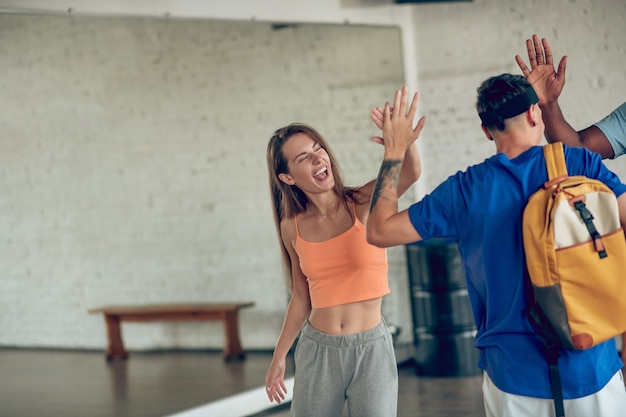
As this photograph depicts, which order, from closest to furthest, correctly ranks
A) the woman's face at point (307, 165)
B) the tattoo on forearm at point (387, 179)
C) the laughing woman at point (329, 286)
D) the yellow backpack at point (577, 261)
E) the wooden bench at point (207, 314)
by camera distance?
the yellow backpack at point (577, 261) < the tattoo on forearm at point (387, 179) < the laughing woman at point (329, 286) < the woman's face at point (307, 165) < the wooden bench at point (207, 314)

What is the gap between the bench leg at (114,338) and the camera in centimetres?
634

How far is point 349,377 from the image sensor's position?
252cm

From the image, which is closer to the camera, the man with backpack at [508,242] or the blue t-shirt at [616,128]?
→ the man with backpack at [508,242]

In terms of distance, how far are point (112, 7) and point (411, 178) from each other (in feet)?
8.87

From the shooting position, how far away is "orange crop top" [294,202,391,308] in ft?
8.47

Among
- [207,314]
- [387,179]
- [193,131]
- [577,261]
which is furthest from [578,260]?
[193,131]

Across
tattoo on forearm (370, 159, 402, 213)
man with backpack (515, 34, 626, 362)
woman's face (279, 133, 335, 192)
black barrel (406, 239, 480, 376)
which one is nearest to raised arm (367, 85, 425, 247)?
tattoo on forearm (370, 159, 402, 213)

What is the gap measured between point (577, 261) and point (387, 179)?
505 millimetres

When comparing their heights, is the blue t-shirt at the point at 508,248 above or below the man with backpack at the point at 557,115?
below

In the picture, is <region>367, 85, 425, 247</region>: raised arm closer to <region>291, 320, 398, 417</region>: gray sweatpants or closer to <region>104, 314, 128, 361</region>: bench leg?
<region>291, 320, 398, 417</region>: gray sweatpants

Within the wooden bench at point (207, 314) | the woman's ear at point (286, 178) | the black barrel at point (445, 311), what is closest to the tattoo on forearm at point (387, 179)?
the woman's ear at point (286, 178)

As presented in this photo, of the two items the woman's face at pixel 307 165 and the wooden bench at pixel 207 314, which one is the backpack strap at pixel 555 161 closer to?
the woman's face at pixel 307 165

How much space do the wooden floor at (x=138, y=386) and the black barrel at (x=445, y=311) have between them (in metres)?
0.12

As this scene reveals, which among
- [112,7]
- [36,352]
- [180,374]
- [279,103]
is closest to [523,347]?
[112,7]
